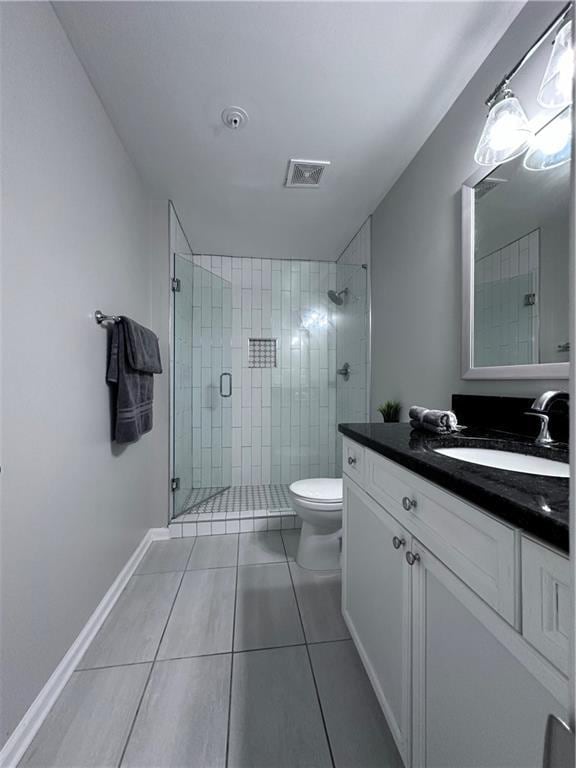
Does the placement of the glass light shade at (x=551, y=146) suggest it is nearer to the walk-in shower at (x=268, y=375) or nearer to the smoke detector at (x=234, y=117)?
the smoke detector at (x=234, y=117)

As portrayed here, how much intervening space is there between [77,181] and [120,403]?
94 cm

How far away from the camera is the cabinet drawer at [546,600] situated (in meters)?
0.40

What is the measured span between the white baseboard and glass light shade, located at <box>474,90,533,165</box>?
234 cm

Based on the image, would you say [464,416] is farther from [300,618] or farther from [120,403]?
[120,403]

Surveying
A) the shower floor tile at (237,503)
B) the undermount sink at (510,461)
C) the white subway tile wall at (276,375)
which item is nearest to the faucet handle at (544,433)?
the undermount sink at (510,461)

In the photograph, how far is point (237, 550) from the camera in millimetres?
2010

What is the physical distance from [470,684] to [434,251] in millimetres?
1585

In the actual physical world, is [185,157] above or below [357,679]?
above

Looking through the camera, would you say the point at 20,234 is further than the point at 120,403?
No

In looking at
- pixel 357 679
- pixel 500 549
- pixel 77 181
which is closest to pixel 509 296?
pixel 500 549

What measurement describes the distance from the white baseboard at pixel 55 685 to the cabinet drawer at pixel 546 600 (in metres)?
1.36

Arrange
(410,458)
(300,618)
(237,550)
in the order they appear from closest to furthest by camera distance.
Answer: (410,458)
(300,618)
(237,550)

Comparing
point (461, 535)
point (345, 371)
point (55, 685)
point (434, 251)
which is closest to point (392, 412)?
point (434, 251)

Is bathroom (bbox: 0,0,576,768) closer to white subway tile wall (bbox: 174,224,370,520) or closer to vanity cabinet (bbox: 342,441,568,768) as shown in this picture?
vanity cabinet (bbox: 342,441,568,768)
